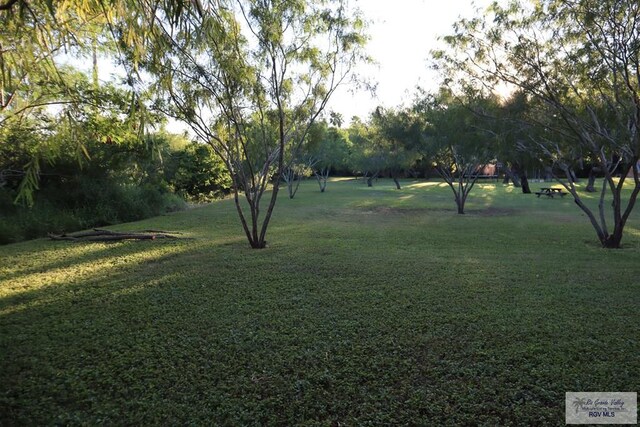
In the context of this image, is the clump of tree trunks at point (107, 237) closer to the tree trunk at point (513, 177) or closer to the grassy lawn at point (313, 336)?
the grassy lawn at point (313, 336)

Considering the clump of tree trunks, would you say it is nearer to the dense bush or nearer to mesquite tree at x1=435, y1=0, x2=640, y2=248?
the dense bush

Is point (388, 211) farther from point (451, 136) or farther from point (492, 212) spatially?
point (492, 212)

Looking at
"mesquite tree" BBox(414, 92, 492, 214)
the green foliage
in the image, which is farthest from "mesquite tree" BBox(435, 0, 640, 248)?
the green foliage

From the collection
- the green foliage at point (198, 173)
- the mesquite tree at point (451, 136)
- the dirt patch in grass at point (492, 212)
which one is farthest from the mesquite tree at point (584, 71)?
the green foliage at point (198, 173)

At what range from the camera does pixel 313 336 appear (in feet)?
13.8

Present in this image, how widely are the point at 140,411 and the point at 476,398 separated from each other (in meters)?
2.57

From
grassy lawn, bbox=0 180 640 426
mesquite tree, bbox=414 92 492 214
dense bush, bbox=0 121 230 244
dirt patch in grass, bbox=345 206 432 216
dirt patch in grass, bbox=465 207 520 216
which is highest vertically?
mesquite tree, bbox=414 92 492 214

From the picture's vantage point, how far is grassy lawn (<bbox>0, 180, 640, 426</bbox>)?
2.98m

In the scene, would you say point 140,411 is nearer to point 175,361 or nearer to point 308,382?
point 175,361

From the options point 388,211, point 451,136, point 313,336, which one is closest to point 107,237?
point 313,336

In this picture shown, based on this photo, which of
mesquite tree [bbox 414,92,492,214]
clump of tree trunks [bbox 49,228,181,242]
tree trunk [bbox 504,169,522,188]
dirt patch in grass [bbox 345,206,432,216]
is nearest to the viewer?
clump of tree trunks [bbox 49,228,181,242]

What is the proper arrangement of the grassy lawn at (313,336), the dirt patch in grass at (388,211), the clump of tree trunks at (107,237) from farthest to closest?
the dirt patch in grass at (388,211), the clump of tree trunks at (107,237), the grassy lawn at (313,336)

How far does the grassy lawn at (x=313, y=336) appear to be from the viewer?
9.77 ft

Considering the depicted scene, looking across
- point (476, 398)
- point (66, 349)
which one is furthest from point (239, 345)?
point (476, 398)
